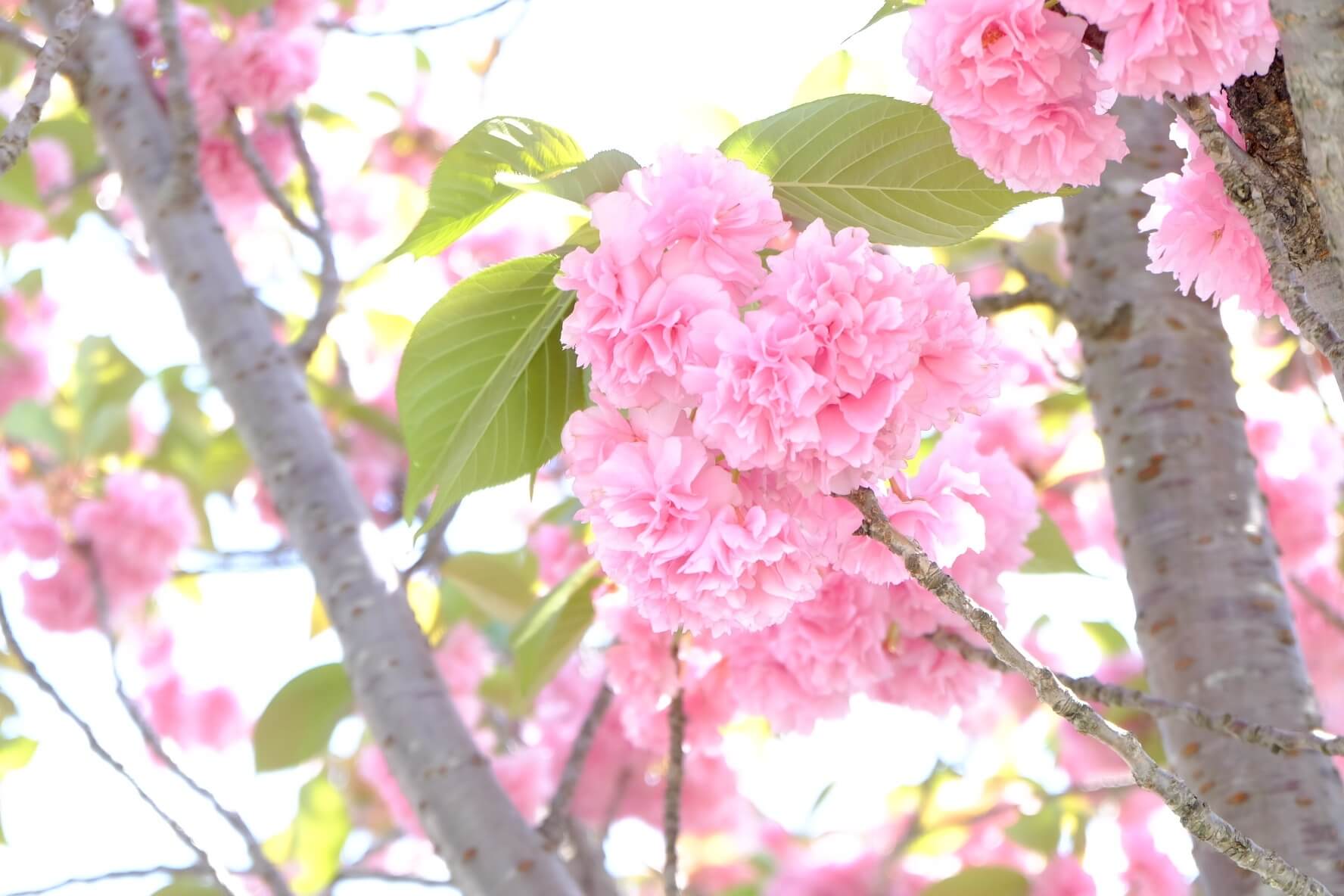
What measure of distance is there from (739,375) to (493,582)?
1.51 meters

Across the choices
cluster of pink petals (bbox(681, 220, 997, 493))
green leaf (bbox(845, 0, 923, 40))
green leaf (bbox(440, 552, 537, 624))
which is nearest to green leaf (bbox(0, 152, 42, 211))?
green leaf (bbox(440, 552, 537, 624))

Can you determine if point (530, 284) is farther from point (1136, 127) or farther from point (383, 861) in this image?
point (383, 861)

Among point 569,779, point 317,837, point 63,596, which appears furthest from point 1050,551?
point 63,596

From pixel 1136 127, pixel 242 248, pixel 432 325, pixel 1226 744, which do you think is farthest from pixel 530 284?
pixel 242 248

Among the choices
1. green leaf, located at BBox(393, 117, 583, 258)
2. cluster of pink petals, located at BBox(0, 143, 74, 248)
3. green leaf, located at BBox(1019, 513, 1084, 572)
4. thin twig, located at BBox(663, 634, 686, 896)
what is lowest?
thin twig, located at BBox(663, 634, 686, 896)

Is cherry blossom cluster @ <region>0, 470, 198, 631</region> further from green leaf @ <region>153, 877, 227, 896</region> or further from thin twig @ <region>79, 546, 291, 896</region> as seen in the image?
thin twig @ <region>79, 546, 291, 896</region>

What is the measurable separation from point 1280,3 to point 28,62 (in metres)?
3.06

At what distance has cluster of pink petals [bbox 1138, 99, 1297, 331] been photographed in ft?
2.73

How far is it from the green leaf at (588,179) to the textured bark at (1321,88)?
1.47 feet

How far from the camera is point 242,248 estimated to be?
10.7 feet

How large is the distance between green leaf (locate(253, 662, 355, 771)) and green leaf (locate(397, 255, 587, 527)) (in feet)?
3.26

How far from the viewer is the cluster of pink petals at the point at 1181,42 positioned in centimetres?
67

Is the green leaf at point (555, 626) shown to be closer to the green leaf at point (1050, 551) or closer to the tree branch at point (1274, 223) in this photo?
the green leaf at point (1050, 551)

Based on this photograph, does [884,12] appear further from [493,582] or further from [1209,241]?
[493,582]
